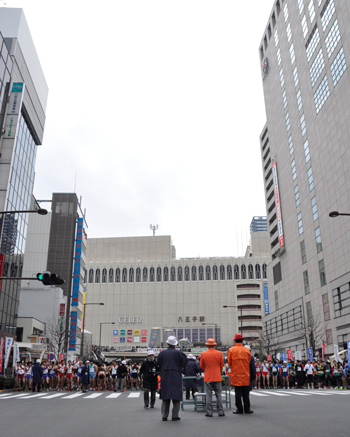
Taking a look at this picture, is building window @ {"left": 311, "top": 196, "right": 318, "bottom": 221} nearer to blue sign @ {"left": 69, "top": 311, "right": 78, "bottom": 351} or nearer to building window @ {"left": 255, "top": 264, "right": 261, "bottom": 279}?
blue sign @ {"left": 69, "top": 311, "right": 78, "bottom": 351}

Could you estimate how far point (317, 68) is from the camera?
52.9 m

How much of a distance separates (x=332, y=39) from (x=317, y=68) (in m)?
4.42

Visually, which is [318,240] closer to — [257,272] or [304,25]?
[304,25]

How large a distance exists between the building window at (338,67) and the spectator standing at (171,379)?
1761 inches

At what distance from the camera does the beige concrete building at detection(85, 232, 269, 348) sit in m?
112

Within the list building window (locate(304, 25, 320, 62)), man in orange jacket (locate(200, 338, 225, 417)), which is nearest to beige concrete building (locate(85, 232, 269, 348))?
building window (locate(304, 25, 320, 62))

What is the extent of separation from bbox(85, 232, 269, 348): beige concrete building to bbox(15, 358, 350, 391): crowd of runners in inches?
3325

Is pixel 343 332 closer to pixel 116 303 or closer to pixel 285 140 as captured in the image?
pixel 285 140

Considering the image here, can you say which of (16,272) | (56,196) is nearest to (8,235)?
(16,272)

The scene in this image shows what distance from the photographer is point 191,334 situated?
367ft

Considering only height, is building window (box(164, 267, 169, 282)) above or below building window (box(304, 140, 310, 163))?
below

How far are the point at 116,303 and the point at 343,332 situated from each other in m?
79.7

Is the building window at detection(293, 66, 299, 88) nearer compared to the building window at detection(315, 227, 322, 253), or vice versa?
the building window at detection(315, 227, 322, 253)

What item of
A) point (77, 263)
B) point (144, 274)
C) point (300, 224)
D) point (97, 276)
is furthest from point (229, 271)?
point (300, 224)
